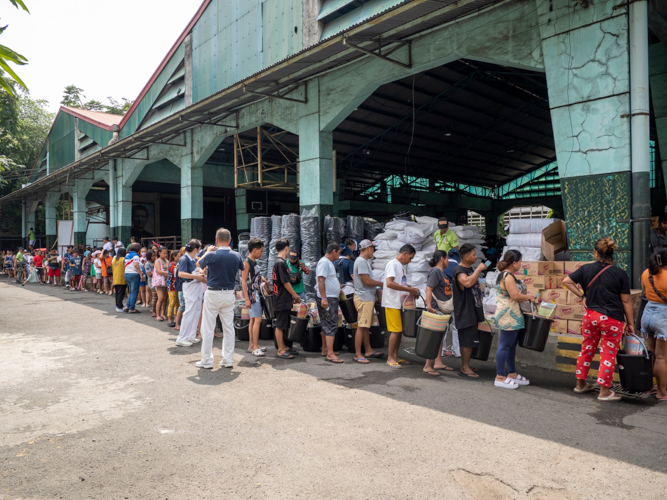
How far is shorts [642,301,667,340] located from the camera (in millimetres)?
4656

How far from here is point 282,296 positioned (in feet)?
21.3

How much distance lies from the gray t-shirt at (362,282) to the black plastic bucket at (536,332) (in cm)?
198

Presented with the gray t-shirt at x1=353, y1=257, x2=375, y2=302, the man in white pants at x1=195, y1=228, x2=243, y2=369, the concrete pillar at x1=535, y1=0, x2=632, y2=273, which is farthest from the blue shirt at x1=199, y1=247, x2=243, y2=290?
the concrete pillar at x1=535, y1=0, x2=632, y2=273

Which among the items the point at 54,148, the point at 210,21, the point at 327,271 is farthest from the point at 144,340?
the point at 54,148

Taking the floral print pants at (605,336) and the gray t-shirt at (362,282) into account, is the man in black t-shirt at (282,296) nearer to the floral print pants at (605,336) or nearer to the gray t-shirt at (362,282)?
the gray t-shirt at (362,282)

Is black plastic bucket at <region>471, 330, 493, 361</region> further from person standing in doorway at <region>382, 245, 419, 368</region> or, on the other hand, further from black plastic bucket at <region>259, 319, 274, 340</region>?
black plastic bucket at <region>259, 319, 274, 340</region>

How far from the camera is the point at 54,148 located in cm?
2577

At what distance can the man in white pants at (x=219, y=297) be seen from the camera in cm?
595

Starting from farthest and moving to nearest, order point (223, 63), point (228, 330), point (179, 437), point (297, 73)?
1. point (223, 63)
2. point (297, 73)
3. point (228, 330)
4. point (179, 437)

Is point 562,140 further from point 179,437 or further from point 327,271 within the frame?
point 179,437

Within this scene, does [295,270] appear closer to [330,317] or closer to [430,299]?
[330,317]

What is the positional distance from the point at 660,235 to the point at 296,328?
5791mm

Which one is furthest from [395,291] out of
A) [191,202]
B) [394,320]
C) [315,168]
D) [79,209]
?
[79,209]

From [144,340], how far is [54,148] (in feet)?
75.5
